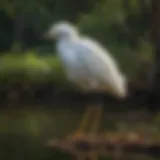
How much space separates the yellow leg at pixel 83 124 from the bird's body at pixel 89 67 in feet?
0.51

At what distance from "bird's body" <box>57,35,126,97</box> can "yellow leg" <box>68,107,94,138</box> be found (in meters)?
0.15

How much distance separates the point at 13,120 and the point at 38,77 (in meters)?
0.59

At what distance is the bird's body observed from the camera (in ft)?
8.43

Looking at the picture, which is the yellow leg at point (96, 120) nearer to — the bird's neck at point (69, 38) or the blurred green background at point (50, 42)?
the blurred green background at point (50, 42)

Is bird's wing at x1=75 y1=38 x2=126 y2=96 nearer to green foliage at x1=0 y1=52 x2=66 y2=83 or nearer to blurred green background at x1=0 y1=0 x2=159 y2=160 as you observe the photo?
blurred green background at x1=0 y1=0 x2=159 y2=160

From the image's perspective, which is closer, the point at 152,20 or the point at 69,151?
the point at 69,151

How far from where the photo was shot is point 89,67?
257cm

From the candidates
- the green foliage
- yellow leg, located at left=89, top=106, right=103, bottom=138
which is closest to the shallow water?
yellow leg, located at left=89, top=106, right=103, bottom=138

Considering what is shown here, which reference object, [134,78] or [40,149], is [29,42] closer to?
[134,78]

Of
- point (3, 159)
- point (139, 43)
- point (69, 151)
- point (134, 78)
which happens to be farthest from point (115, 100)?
point (3, 159)

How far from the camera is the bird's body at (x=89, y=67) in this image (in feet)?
8.43

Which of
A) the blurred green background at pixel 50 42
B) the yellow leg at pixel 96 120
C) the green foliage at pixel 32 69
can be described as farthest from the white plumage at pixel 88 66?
the green foliage at pixel 32 69

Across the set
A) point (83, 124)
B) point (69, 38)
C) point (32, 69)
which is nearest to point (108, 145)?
point (83, 124)

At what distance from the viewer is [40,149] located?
7.56 ft
